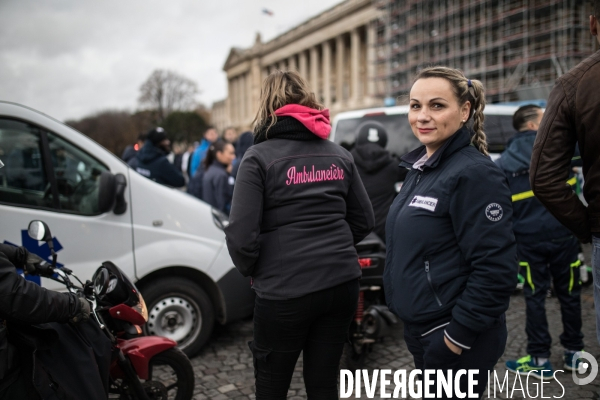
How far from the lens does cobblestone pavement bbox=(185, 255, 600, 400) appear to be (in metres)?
3.58

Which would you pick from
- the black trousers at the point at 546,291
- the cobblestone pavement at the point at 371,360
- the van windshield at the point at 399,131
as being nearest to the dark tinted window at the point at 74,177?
the cobblestone pavement at the point at 371,360

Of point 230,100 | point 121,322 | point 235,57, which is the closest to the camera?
point 121,322

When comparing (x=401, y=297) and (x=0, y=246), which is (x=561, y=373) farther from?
(x=0, y=246)

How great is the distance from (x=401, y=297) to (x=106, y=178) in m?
2.51

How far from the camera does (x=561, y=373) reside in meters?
3.74

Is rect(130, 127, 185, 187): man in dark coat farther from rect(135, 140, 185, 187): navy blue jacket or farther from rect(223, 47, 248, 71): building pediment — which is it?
rect(223, 47, 248, 71): building pediment

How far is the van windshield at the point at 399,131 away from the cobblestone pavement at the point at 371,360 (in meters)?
2.29

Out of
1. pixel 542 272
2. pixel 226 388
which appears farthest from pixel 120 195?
pixel 542 272

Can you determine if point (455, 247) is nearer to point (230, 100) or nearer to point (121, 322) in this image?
point (121, 322)

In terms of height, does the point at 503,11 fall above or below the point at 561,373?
above

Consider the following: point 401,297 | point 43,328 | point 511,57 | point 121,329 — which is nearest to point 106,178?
point 121,329

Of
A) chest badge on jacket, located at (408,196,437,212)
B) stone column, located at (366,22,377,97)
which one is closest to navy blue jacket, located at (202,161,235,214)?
chest badge on jacket, located at (408,196,437,212)

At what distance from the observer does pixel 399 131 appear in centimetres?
651

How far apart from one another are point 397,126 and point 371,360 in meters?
3.30
